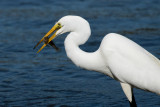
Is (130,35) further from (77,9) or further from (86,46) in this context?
(77,9)

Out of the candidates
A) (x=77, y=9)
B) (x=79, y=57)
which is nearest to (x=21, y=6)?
(x=77, y=9)

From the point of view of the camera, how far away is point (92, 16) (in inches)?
476

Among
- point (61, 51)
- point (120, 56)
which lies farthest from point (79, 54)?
point (61, 51)

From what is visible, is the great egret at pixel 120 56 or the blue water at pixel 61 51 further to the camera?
the blue water at pixel 61 51

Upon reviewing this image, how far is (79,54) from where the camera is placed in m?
6.18

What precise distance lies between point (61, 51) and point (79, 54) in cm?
338

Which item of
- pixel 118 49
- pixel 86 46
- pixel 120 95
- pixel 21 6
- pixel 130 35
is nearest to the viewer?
pixel 118 49

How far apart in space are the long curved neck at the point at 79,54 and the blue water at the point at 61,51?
910 millimetres

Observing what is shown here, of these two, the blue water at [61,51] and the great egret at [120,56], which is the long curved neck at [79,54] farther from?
the blue water at [61,51]

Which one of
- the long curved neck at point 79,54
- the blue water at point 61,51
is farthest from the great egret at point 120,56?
the blue water at point 61,51

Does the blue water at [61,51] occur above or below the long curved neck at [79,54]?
below

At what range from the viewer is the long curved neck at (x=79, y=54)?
19.9 ft

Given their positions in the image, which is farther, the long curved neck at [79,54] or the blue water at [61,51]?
the blue water at [61,51]

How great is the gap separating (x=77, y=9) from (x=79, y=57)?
255 inches
